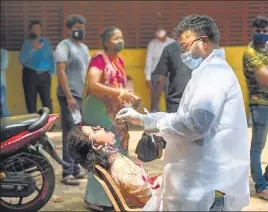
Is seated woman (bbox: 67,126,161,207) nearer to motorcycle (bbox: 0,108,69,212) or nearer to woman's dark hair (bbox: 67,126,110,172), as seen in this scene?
woman's dark hair (bbox: 67,126,110,172)

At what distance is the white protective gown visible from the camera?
2.95 metres

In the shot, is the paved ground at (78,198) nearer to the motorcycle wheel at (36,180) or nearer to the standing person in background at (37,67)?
the motorcycle wheel at (36,180)

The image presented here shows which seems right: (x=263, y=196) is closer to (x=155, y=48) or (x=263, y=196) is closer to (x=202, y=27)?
(x=202, y=27)

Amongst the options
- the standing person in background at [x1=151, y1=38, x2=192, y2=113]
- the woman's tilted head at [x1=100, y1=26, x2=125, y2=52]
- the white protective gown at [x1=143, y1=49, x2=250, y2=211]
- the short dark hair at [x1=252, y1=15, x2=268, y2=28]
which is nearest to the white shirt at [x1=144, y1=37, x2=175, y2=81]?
the short dark hair at [x1=252, y1=15, x2=268, y2=28]

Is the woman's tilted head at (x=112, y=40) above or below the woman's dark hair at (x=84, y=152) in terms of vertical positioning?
above

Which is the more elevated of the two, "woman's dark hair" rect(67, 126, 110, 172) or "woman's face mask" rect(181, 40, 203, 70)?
"woman's face mask" rect(181, 40, 203, 70)

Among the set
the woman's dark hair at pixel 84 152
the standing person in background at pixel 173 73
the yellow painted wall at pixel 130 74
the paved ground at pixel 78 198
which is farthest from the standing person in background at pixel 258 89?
the yellow painted wall at pixel 130 74

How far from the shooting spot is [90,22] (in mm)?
10945

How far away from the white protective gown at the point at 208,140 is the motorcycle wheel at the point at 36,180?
2.63 metres

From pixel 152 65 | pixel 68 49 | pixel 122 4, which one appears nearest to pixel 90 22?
pixel 122 4

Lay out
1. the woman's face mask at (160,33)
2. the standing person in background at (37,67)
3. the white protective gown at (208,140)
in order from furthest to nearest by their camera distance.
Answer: the woman's face mask at (160,33) → the standing person in background at (37,67) → the white protective gown at (208,140)

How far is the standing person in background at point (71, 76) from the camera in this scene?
6410mm

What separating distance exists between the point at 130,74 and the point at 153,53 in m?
0.78

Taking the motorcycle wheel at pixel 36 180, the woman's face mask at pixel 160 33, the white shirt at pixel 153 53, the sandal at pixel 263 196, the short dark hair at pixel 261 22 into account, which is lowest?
the sandal at pixel 263 196
